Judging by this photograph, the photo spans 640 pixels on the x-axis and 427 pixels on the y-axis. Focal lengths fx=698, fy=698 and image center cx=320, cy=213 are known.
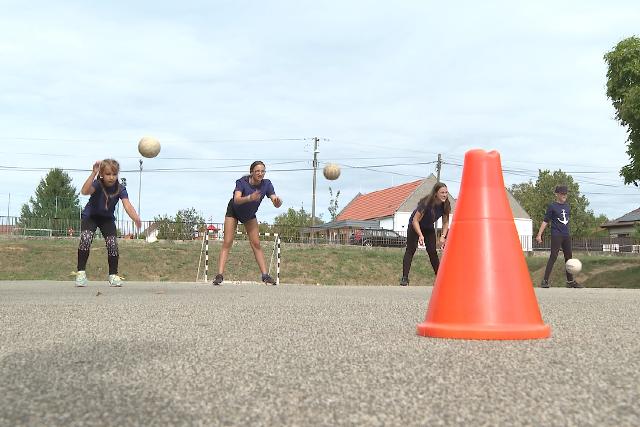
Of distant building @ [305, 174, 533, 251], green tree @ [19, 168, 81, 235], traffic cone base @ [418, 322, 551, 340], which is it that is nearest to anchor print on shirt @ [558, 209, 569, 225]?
traffic cone base @ [418, 322, 551, 340]

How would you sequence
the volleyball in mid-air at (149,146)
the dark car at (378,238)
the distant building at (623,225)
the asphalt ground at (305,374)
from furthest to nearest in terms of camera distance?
1. the distant building at (623,225)
2. the dark car at (378,238)
3. the volleyball in mid-air at (149,146)
4. the asphalt ground at (305,374)

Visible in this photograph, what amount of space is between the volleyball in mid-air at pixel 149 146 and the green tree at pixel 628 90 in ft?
51.6

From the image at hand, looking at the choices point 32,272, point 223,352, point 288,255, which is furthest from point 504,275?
point 288,255

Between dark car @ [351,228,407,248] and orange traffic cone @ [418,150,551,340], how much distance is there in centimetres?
3832

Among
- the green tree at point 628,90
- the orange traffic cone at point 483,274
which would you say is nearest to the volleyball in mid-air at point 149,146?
the green tree at point 628,90

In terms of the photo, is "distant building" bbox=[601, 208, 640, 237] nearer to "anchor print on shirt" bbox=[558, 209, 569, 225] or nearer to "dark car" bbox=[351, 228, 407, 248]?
"dark car" bbox=[351, 228, 407, 248]

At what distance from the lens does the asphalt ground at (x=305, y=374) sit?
84.4 inches

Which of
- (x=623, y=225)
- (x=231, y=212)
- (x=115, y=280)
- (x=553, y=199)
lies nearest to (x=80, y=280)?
(x=115, y=280)

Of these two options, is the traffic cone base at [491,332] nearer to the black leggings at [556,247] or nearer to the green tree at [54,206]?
the black leggings at [556,247]

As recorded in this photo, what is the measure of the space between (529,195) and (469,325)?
77240mm

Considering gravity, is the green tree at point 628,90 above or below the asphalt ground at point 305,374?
above

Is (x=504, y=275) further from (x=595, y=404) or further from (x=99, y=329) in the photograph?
(x=99, y=329)

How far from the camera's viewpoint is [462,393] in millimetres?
2430

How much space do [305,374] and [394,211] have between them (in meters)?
61.5
